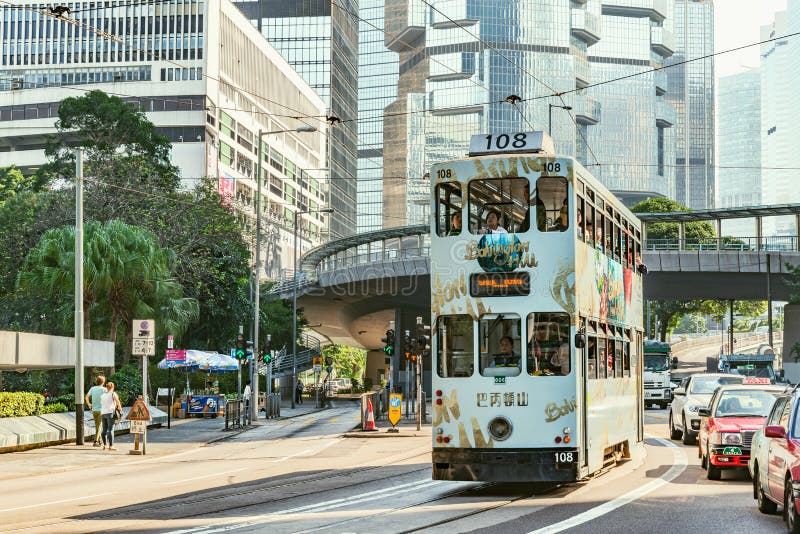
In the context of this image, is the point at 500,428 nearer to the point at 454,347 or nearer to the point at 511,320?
the point at 454,347

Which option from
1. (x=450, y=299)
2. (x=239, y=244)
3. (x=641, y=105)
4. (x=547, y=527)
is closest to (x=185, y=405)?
(x=239, y=244)

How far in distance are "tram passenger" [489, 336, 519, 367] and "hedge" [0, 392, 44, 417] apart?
16.9 meters

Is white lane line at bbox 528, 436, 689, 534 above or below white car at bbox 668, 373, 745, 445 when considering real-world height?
below

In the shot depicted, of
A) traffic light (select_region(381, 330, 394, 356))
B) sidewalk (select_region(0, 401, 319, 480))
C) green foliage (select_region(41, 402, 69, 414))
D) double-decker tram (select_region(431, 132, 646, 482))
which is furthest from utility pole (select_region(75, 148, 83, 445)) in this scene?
double-decker tram (select_region(431, 132, 646, 482))

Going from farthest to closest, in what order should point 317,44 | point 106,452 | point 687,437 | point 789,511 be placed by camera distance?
point 317,44, point 106,452, point 687,437, point 789,511

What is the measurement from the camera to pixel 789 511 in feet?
40.0

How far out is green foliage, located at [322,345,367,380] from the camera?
472 feet

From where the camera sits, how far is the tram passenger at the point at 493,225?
16.2 metres

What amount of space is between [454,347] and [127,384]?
26654 mm

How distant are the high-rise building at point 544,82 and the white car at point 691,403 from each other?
13218 cm

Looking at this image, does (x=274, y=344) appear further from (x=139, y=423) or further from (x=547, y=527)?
(x=547, y=527)

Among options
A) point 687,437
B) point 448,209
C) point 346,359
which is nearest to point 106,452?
point 687,437

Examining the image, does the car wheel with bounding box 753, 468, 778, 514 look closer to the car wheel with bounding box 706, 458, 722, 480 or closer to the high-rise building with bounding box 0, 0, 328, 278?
the car wheel with bounding box 706, 458, 722, 480

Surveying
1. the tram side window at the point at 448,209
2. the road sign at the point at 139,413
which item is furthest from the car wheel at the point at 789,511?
the road sign at the point at 139,413
